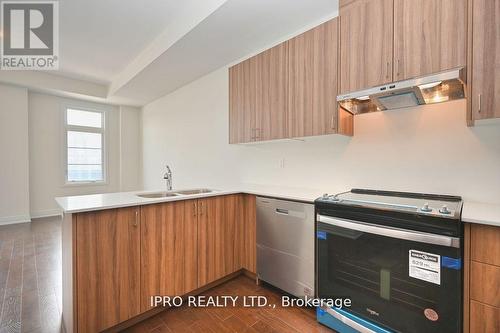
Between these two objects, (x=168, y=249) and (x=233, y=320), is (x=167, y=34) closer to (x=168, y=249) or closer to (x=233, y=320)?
(x=168, y=249)

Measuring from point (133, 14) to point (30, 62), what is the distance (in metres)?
2.86

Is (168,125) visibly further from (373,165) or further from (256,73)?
(373,165)

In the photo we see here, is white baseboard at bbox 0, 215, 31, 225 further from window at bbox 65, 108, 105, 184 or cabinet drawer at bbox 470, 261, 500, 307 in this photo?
cabinet drawer at bbox 470, 261, 500, 307

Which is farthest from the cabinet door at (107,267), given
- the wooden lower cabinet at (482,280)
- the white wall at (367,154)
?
the wooden lower cabinet at (482,280)

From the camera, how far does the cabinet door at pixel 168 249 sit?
5.98 feet

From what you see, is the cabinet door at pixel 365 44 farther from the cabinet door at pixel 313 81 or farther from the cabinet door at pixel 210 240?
the cabinet door at pixel 210 240

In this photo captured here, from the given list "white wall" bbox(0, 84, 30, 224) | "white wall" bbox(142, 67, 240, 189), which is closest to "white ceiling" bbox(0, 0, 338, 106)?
"white wall" bbox(142, 67, 240, 189)

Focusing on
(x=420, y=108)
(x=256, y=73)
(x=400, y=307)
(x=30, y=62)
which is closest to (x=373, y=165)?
(x=420, y=108)

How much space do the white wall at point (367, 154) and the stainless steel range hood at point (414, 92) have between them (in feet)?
0.35

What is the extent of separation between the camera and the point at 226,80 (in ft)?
11.5

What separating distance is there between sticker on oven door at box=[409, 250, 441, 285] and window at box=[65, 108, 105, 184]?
6.67 meters

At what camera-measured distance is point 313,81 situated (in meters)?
2.12

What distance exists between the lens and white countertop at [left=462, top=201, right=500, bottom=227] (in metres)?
1.20

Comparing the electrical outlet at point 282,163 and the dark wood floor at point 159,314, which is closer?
the dark wood floor at point 159,314
